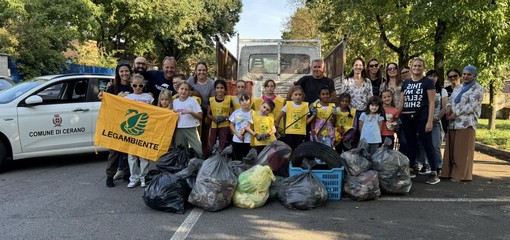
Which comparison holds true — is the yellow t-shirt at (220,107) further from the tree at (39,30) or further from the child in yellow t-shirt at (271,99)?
the tree at (39,30)

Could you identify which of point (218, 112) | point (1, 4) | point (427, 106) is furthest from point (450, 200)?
point (1, 4)

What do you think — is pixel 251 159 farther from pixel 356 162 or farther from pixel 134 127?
pixel 134 127

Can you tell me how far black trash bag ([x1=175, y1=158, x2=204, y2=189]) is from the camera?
15.6 feet

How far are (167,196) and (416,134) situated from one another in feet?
13.2

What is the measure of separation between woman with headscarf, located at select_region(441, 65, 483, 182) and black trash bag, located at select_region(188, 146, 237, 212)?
3711mm

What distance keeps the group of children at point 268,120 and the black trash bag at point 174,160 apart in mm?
452

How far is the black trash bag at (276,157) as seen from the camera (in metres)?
5.29

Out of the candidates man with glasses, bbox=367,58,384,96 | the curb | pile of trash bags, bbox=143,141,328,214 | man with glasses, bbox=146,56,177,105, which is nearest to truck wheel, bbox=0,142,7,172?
man with glasses, bbox=146,56,177,105

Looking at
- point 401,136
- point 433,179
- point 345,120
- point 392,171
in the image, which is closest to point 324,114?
point 345,120

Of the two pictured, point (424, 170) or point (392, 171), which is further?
point (424, 170)

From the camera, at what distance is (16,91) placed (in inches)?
265

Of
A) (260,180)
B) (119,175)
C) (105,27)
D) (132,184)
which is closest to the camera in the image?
(260,180)

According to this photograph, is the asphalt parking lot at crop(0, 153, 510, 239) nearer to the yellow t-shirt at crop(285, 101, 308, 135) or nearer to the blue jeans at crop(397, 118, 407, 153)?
the blue jeans at crop(397, 118, 407, 153)

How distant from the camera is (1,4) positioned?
17625 millimetres
